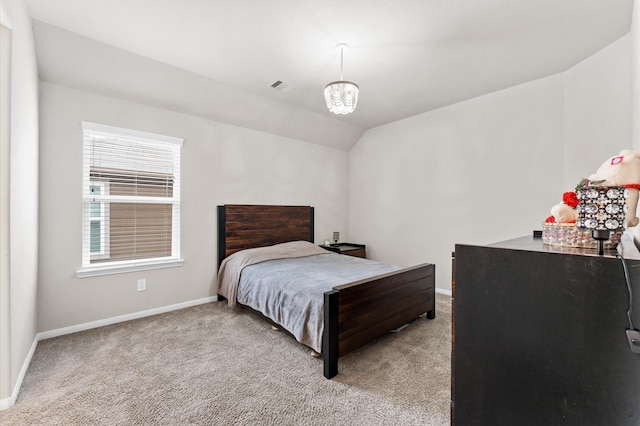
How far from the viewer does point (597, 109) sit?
2.69 metres

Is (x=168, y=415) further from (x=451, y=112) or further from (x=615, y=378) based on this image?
(x=451, y=112)

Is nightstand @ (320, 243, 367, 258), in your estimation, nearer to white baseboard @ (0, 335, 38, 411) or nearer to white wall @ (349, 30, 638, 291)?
white wall @ (349, 30, 638, 291)

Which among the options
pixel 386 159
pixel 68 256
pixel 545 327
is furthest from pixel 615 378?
pixel 386 159

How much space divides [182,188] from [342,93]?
217 centimetres

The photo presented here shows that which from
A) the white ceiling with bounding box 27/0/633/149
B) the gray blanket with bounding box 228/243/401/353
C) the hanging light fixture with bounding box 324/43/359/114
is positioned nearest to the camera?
the white ceiling with bounding box 27/0/633/149

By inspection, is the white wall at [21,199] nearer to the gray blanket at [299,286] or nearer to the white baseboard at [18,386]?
the white baseboard at [18,386]

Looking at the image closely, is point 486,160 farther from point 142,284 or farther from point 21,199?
point 21,199

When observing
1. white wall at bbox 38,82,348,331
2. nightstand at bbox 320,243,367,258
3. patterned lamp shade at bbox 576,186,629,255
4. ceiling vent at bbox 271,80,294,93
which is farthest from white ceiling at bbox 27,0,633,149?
nightstand at bbox 320,243,367,258

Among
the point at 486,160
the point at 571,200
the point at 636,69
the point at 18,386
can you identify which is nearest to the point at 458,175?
the point at 486,160

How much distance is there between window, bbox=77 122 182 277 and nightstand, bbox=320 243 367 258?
7.14ft

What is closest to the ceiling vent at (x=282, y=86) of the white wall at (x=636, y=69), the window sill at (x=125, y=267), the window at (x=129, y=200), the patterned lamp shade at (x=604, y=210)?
the window at (x=129, y=200)

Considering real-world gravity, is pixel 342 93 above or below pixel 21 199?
above

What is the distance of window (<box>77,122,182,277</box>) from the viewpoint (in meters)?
2.90

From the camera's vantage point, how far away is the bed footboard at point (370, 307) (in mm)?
2072
